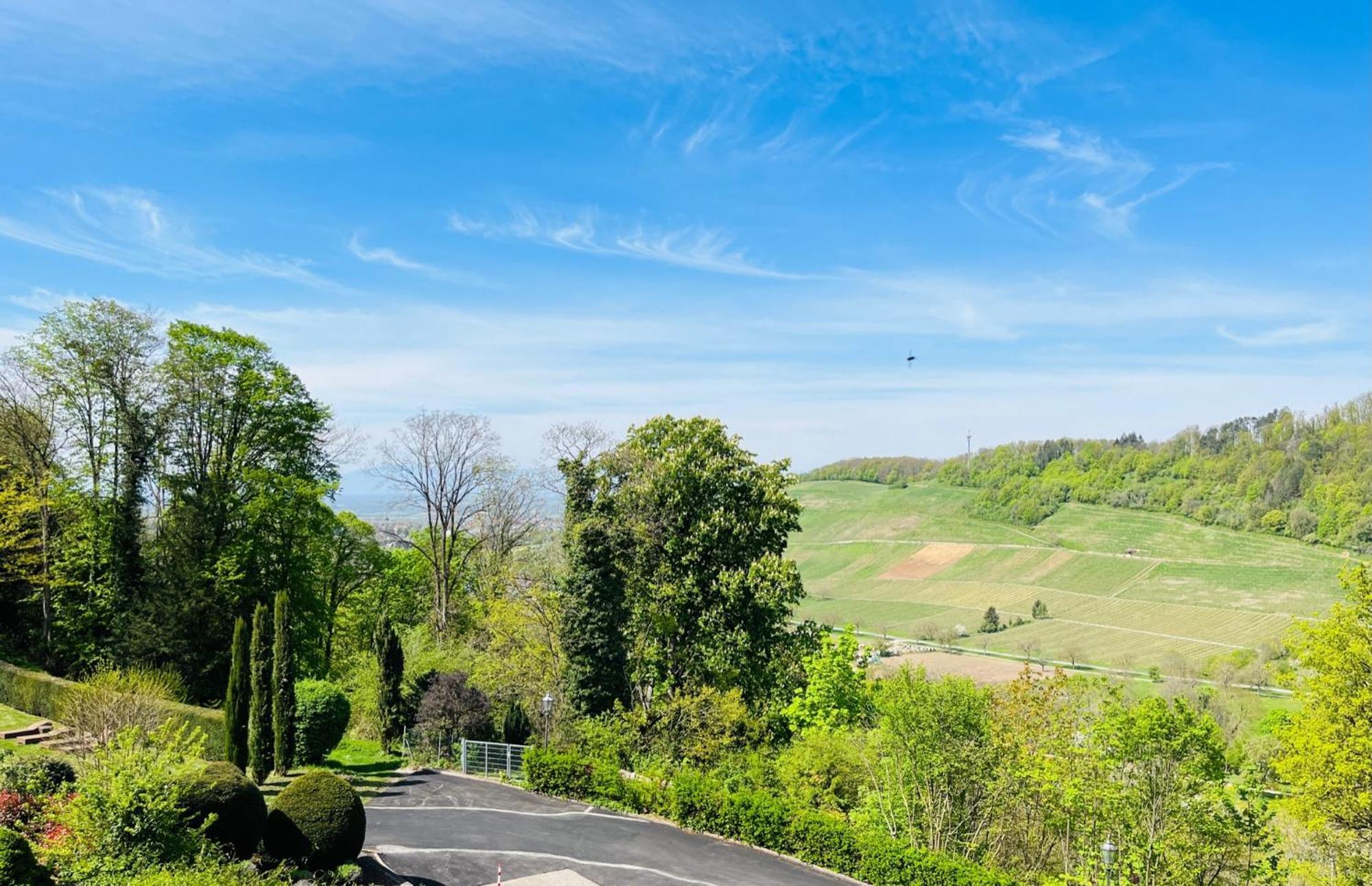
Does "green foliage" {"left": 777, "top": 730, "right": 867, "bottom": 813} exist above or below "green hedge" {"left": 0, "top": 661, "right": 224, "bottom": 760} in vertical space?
below

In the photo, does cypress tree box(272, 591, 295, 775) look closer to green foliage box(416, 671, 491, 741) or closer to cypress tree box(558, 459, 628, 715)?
green foliage box(416, 671, 491, 741)

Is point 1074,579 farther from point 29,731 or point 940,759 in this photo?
point 29,731

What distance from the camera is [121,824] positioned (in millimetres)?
12312

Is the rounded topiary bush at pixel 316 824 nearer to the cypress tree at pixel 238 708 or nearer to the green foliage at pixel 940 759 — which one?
the cypress tree at pixel 238 708

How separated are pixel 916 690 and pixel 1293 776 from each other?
860 cm

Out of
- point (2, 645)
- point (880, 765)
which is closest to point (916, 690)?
point (880, 765)

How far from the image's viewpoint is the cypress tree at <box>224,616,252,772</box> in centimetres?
2312

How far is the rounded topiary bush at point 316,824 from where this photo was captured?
15.1 m

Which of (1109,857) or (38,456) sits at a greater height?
(38,456)

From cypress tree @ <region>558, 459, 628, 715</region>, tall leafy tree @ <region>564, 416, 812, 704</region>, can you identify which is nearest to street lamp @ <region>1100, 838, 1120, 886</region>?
tall leafy tree @ <region>564, 416, 812, 704</region>

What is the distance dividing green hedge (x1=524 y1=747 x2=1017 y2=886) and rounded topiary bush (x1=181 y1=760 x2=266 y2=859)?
1071 cm

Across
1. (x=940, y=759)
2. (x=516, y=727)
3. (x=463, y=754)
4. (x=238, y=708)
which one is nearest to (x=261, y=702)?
(x=238, y=708)

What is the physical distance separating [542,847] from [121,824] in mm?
9595

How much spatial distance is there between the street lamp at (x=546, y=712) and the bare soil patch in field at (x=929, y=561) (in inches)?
4092
